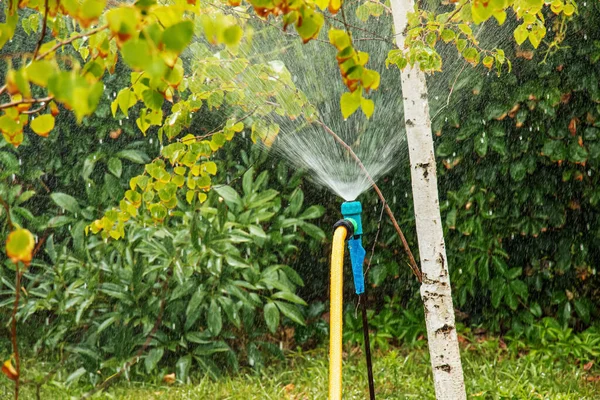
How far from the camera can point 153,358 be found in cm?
342

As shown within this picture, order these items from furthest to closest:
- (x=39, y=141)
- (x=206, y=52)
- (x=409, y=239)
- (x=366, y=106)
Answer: (x=39, y=141), (x=409, y=239), (x=206, y=52), (x=366, y=106)

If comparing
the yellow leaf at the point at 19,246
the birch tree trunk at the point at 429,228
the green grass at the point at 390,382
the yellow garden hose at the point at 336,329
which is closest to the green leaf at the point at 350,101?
the yellow leaf at the point at 19,246

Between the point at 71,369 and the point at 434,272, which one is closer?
the point at 434,272

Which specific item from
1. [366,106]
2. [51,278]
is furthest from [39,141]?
[366,106]

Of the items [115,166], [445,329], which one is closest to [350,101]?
[445,329]

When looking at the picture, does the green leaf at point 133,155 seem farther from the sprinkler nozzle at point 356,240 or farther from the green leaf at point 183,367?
the sprinkler nozzle at point 356,240

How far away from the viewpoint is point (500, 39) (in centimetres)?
353

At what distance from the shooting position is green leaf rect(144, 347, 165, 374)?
11.2ft

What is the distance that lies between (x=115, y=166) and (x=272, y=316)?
1.33m

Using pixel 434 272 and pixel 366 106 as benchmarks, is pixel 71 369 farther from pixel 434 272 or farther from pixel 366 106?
pixel 366 106

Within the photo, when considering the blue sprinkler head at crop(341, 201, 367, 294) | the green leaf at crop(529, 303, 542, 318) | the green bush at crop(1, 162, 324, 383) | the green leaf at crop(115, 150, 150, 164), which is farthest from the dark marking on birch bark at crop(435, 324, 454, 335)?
the green leaf at crop(115, 150, 150, 164)

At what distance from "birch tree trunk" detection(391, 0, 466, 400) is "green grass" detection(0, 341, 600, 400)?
75 centimetres

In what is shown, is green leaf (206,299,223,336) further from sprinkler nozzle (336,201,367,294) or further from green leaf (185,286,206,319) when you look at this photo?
sprinkler nozzle (336,201,367,294)

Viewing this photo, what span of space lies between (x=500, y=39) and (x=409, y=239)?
1235 mm
